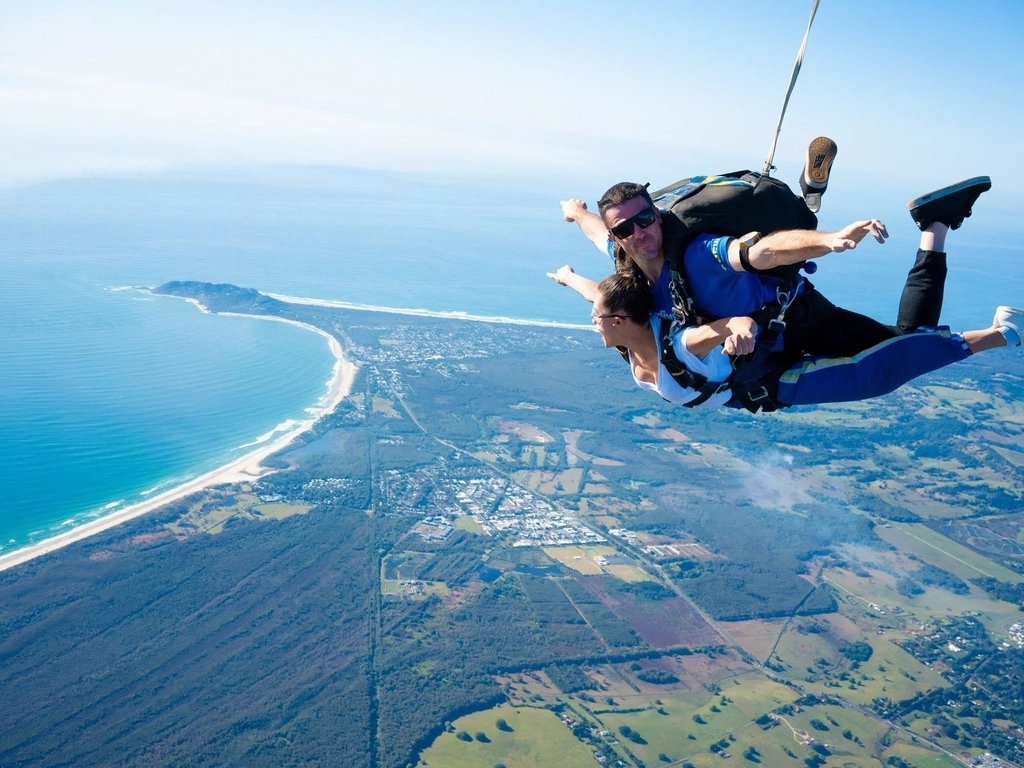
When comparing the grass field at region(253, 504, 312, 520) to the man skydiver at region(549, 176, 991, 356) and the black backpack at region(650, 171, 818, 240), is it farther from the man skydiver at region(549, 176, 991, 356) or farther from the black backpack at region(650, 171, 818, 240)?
the black backpack at region(650, 171, 818, 240)

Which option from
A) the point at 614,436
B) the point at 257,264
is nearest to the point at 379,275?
the point at 257,264

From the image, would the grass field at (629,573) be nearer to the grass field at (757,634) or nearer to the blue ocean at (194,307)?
the grass field at (757,634)

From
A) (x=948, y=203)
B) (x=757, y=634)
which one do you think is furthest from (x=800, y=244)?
(x=757, y=634)

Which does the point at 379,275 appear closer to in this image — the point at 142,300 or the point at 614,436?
the point at 142,300

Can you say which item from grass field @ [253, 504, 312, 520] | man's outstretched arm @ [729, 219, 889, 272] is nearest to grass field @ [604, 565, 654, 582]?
grass field @ [253, 504, 312, 520]

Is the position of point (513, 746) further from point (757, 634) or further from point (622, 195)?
point (622, 195)
